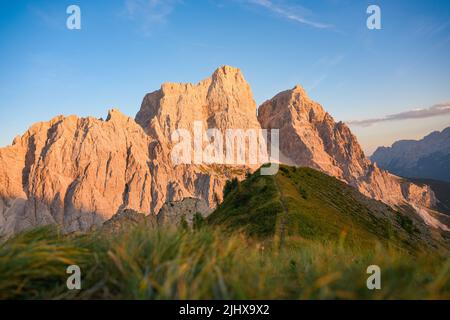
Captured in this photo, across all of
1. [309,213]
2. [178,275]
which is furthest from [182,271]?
[309,213]

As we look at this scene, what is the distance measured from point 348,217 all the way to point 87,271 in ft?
152

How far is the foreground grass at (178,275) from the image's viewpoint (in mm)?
4391

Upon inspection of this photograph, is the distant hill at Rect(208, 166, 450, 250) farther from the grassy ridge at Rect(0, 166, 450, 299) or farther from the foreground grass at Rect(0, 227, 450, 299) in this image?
the foreground grass at Rect(0, 227, 450, 299)

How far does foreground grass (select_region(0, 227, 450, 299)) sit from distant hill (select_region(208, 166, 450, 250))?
14695 mm

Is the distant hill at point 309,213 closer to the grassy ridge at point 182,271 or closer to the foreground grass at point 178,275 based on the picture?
the grassy ridge at point 182,271

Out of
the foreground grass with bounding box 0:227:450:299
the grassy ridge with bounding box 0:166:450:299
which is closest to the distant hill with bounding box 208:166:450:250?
the grassy ridge with bounding box 0:166:450:299

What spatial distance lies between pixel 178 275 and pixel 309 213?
3440 cm

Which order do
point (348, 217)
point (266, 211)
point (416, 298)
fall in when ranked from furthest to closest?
1. point (348, 217)
2. point (266, 211)
3. point (416, 298)

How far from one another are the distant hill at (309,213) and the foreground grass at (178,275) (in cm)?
1470

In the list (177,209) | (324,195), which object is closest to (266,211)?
(324,195)

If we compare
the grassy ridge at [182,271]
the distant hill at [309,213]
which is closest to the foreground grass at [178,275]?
the grassy ridge at [182,271]
